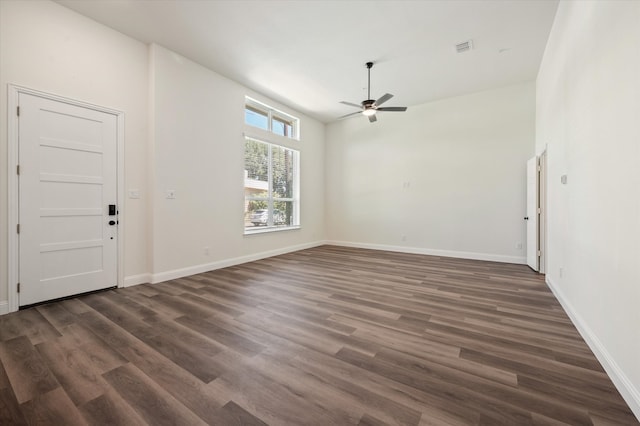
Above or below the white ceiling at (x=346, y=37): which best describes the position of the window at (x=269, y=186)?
below

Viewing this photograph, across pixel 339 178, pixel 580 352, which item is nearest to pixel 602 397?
pixel 580 352

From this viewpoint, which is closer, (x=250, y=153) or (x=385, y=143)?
(x=250, y=153)

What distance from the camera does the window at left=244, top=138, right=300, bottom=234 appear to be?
18.6ft

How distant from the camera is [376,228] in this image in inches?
275

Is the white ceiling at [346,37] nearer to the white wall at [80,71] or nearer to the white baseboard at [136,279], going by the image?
the white wall at [80,71]

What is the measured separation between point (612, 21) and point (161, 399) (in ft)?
12.7

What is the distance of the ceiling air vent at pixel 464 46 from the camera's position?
3857 mm

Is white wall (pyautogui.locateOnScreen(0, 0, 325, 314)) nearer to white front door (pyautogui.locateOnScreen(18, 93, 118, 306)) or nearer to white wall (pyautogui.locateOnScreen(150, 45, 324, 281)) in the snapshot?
white wall (pyautogui.locateOnScreen(150, 45, 324, 281))

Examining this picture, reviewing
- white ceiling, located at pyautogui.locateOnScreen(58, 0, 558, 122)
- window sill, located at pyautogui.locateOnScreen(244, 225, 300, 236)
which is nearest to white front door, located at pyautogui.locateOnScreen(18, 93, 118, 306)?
white ceiling, located at pyautogui.locateOnScreen(58, 0, 558, 122)

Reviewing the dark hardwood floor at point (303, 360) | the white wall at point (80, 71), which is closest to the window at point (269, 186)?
the white wall at point (80, 71)

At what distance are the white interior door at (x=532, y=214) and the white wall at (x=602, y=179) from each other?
1.45m

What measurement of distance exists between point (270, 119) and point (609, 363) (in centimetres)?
622

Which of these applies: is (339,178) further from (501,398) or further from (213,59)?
(501,398)

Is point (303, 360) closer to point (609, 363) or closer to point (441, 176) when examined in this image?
point (609, 363)
